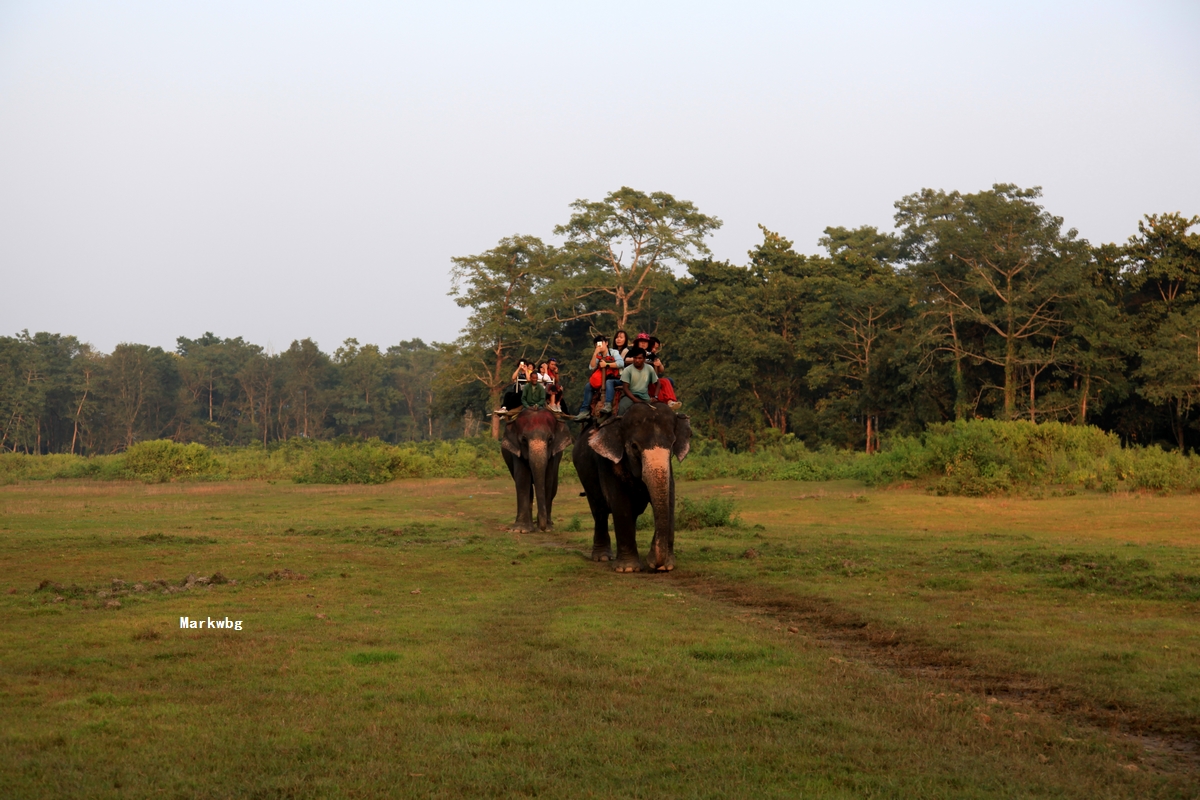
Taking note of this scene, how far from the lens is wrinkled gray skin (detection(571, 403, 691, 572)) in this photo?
45.2ft

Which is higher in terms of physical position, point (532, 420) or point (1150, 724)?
point (532, 420)

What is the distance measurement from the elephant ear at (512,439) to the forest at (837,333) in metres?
13.7

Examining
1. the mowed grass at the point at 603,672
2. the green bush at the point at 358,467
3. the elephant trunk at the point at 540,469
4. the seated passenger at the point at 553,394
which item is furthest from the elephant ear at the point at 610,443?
the green bush at the point at 358,467

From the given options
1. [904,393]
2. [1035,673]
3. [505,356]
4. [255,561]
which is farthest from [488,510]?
[505,356]

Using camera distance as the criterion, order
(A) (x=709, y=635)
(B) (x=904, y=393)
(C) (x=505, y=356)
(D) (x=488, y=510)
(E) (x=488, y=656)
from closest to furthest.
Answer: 1. (E) (x=488, y=656)
2. (A) (x=709, y=635)
3. (D) (x=488, y=510)
4. (B) (x=904, y=393)
5. (C) (x=505, y=356)

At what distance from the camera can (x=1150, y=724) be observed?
6.75 metres

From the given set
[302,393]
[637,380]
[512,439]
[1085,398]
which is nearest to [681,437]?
[637,380]

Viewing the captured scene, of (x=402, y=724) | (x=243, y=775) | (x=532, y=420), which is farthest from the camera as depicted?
(x=532, y=420)

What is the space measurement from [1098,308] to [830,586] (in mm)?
32970

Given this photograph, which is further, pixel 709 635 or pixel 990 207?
pixel 990 207

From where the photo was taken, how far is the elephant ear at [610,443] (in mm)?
14308

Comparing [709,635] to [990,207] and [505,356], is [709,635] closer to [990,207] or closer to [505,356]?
[990,207]

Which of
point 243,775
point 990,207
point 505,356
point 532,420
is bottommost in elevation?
point 243,775

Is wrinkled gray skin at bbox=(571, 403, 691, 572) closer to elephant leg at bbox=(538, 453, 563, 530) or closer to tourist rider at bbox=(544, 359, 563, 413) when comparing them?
elephant leg at bbox=(538, 453, 563, 530)
